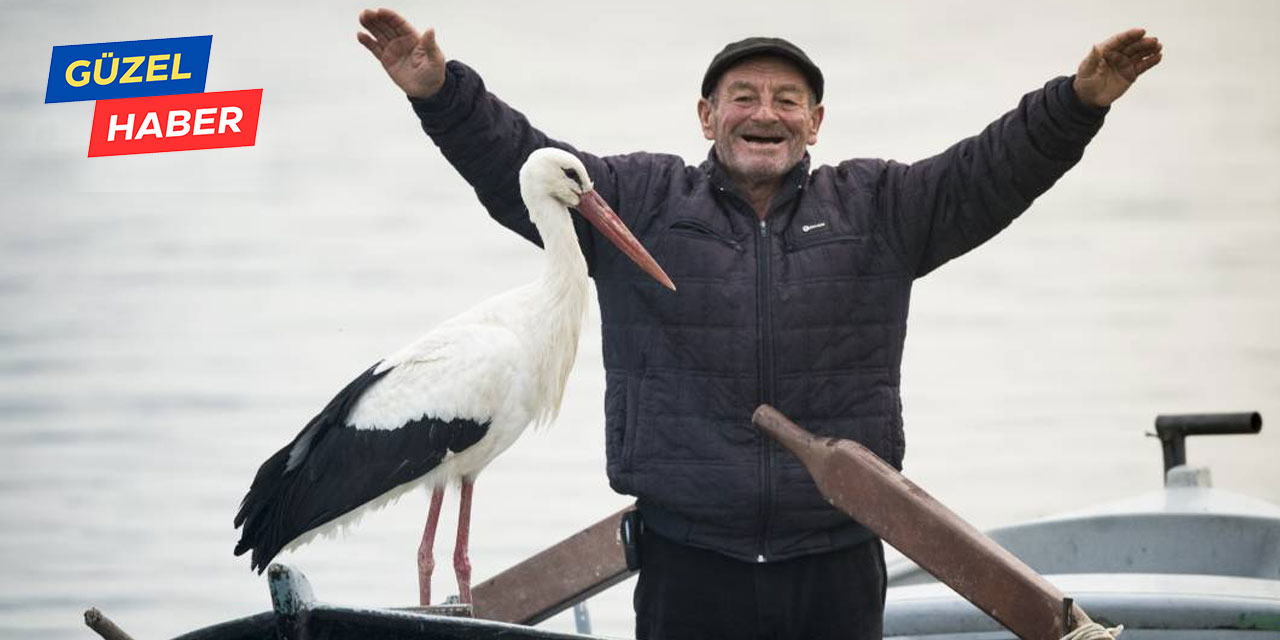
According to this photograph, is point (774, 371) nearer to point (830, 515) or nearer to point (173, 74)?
point (830, 515)

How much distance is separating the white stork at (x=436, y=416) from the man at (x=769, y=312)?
0.74 meters

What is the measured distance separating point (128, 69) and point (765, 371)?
9641 millimetres

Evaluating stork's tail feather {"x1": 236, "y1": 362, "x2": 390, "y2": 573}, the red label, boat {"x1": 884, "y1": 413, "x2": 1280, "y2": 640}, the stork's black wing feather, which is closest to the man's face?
the stork's black wing feather

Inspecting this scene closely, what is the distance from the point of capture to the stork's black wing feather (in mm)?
6113

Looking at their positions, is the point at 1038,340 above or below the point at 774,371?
above

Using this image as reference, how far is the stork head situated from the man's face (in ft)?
1.09

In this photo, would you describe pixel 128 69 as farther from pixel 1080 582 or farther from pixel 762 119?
pixel 762 119

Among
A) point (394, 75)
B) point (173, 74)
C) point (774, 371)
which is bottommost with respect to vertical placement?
point (774, 371)

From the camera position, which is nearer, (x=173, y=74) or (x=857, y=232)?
(x=857, y=232)

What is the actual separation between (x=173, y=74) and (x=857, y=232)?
948cm

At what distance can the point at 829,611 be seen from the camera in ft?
17.3

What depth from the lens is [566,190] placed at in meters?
5.98

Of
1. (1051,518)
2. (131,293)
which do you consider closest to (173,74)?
(131,293)

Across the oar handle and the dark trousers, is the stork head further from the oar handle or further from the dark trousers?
the dark trousers
